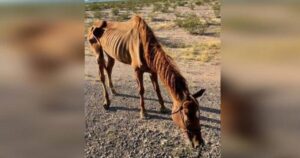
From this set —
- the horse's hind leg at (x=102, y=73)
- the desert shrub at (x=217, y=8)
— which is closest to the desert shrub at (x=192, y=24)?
the desert shrub at (x=217, y=8)

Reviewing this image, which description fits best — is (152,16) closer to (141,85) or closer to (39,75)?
(141,85)

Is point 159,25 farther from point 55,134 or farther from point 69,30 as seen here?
point 55,134

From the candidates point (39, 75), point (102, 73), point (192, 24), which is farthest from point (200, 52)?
point (39, 75)

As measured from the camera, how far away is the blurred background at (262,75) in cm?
399

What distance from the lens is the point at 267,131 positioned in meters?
4.18

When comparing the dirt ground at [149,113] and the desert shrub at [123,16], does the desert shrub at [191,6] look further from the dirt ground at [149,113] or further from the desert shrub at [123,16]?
the desert shrub at [123,16]

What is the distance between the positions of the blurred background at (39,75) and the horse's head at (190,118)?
0.93 meters

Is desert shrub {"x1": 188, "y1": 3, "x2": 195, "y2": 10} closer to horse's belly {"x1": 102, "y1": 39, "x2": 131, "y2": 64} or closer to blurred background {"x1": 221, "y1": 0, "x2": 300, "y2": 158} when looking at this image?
blurred background {"x1": 221, "y1": 0, "x2": 300, "y2": 158}

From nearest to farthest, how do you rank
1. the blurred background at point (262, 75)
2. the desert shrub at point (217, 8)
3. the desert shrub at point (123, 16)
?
the blurred background at point (262, 75) < the desert shrub at point (217, 8) < the desert shrub at point (123, 16)

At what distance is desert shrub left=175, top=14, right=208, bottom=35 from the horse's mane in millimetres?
283

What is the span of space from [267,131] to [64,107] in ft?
5.76

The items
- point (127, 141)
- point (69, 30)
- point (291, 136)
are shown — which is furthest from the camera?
point (127, 141)

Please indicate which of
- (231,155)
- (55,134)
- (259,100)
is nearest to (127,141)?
(55,134)

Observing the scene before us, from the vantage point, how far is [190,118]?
15.2 ft
